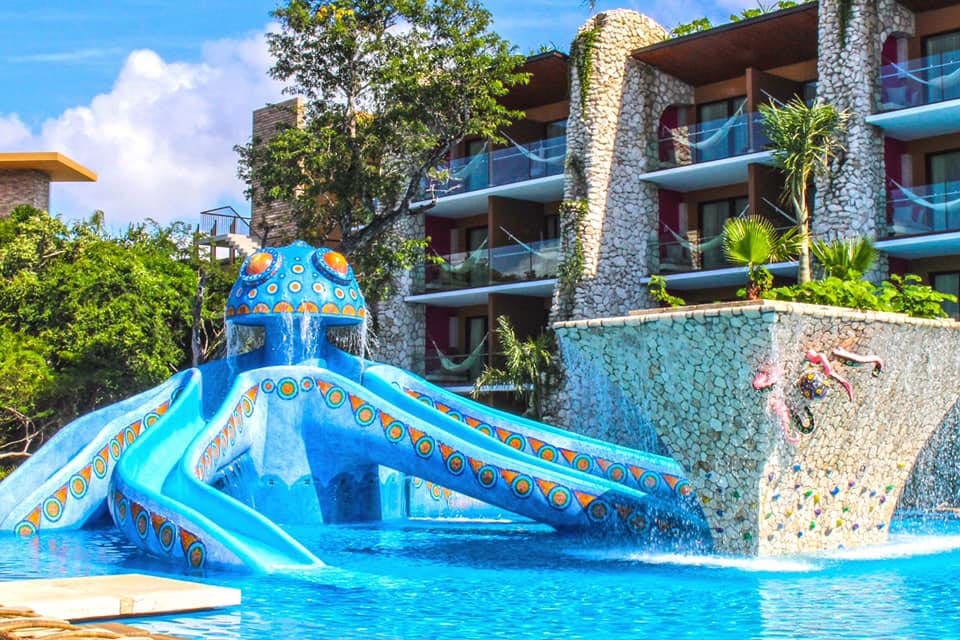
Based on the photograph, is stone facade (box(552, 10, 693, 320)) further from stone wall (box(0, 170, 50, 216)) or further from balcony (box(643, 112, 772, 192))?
stone wall (box(0, 170, 50, 216))

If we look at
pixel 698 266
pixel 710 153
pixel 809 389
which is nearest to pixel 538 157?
pixel 710 153

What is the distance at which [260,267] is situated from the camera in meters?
18.3

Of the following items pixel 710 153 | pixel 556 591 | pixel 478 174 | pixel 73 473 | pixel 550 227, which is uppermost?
pixel 478 174

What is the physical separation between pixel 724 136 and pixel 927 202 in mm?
5337

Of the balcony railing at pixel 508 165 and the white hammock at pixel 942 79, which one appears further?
the balcony railing at pixel 508 165

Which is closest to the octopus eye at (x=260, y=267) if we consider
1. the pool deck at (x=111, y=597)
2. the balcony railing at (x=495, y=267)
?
the pool deck at (x=111, y=597)

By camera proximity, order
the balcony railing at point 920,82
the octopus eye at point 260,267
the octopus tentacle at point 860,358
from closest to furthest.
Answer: the octopus tentacle at point 860,358 < the octopus eye at point 260,267 < the balcony railing at point 920,82

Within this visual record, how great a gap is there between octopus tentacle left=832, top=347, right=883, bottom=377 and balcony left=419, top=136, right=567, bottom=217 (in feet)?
59.7

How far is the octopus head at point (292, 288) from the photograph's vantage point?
59.4 ft

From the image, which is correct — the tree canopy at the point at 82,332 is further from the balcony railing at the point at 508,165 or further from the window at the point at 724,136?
the window at the point at 724,136

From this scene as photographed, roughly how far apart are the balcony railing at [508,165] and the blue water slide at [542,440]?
1329cm

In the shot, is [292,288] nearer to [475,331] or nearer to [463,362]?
[463,362]

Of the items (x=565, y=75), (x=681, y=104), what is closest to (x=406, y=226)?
(x=565, y=75)

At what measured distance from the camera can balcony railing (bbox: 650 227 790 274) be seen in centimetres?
2891
